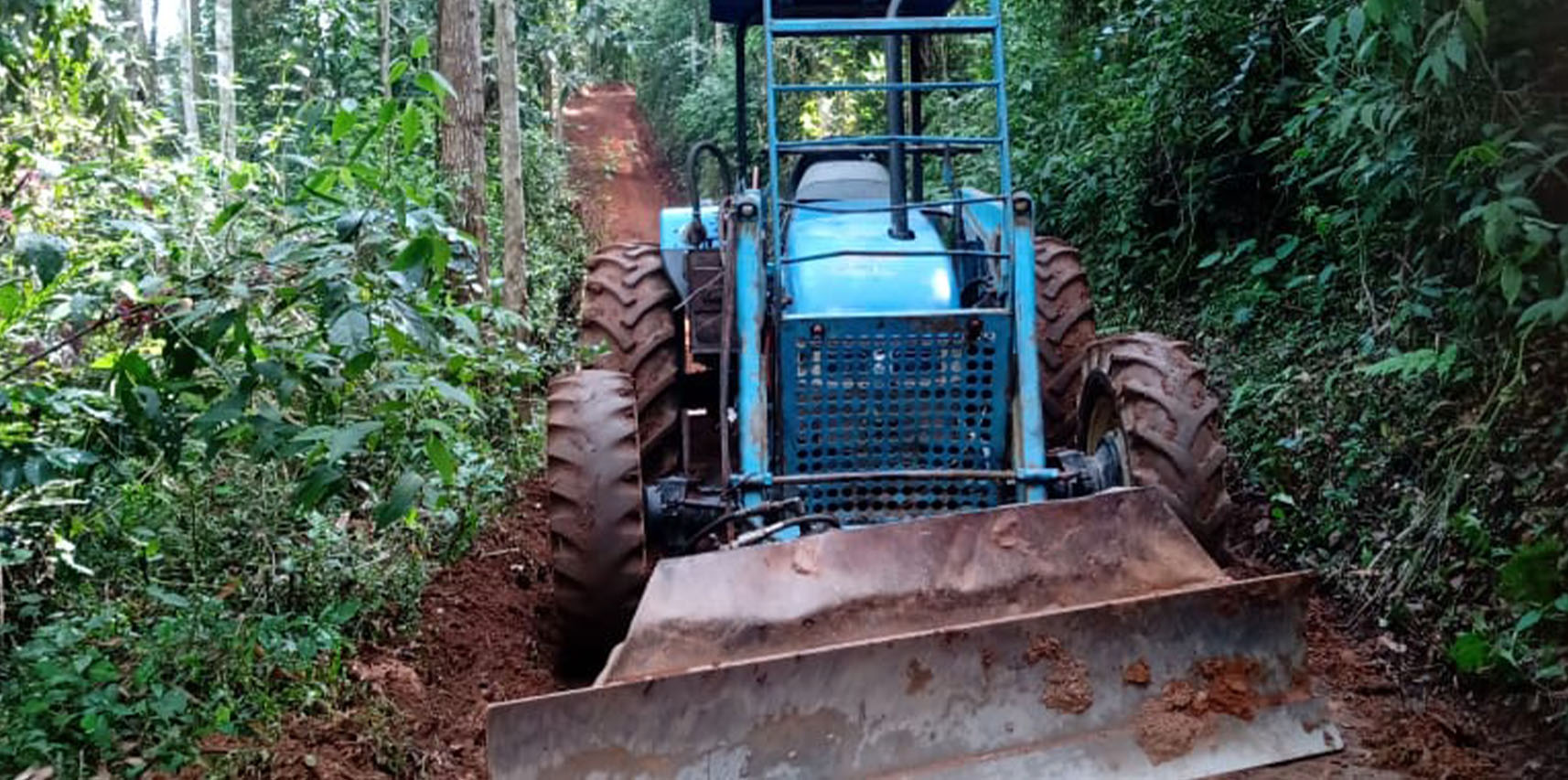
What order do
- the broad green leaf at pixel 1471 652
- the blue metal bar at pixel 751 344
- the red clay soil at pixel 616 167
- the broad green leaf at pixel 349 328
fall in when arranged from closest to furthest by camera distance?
1. the broad green leaf at pixel 349 328
2. the broad green leaf at pixel 1471 652
3. the blue metal bar at pixel 751 344
4. the red clay soil at pixel 616 167

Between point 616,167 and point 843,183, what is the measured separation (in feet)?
82.3

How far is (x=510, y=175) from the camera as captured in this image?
11.5 meters

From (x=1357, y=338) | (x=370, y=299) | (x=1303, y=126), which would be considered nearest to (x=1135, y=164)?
(x=1303, y=126)

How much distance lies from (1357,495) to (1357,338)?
1086 millimetres

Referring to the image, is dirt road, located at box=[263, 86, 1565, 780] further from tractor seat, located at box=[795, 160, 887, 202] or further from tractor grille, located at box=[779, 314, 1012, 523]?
tractor seat, located at box=[795, 160, 887, 202]

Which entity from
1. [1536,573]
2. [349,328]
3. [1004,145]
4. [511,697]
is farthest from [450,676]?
[1536,573]

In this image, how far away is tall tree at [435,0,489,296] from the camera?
404 inches

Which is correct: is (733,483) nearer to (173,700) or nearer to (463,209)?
(173,700)

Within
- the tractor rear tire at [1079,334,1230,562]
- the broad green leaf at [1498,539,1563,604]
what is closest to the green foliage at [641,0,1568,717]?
the broad green leaf at [1498,539,1563,604]

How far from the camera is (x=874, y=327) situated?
4965 millimetres

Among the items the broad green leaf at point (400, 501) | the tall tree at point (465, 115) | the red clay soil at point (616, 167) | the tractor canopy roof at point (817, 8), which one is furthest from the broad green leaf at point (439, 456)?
the red clay soil at point (616, 167)

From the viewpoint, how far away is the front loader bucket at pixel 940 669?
3.41m

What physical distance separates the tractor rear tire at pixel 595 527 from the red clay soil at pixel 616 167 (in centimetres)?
1355

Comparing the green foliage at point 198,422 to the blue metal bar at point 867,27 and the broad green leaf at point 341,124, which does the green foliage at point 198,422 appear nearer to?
the broad green leaf at point 341,124
